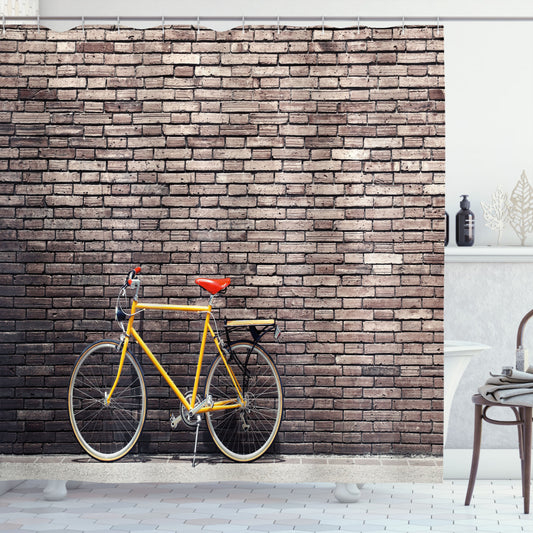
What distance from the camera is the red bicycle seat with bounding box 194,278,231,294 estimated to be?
3561 millimetres

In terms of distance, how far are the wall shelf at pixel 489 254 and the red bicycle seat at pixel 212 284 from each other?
160 cm

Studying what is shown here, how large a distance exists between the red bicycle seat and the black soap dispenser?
1.78m

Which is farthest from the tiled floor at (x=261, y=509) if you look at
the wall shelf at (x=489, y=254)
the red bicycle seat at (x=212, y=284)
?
the wall shelf at (x=489, y=254)

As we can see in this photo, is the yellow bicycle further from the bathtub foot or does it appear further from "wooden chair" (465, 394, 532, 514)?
"wooden chair" (465, 394, 532, 514)

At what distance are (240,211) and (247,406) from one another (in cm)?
94

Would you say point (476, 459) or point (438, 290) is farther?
point (476, 459)

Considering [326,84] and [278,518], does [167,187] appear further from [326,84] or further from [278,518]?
[278,518]

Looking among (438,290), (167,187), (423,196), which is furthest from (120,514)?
(423,196)

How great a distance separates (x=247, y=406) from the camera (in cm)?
362

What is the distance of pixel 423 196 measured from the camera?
3.54 meters

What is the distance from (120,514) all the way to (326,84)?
234 cm

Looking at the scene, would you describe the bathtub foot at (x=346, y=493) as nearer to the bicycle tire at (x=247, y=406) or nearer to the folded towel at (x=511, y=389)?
the bicycle tire at (x=247, y=406)

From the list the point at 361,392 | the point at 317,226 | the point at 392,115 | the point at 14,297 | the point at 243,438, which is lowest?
the point at 243,438

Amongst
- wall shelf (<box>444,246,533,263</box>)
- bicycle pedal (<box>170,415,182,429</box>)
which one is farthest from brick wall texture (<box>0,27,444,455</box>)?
wall shelf (<box>444,246,533,263</box>)
